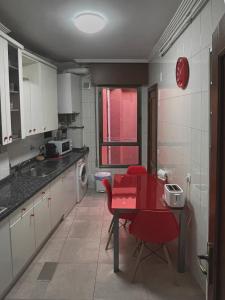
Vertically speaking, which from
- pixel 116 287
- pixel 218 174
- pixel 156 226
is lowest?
pixel 116 287

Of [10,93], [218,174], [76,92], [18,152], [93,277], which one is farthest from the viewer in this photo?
[76,92]

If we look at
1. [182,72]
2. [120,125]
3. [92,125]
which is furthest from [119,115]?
[182,72]

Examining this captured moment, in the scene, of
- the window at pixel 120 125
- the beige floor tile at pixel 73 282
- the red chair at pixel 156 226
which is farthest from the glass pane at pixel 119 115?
the red chair at pixel 156 226

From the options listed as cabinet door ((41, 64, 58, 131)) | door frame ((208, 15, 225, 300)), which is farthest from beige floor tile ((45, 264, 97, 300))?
cabinet door ((41, 64, 58, 131))

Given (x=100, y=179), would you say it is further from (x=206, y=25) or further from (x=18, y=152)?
(x=206, y=25)

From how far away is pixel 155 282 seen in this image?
8.77ft

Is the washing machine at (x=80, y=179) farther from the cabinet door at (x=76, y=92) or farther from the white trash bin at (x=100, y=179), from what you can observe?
the cabinet door at (x=76, y=92)

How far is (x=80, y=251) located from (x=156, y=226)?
1.23m

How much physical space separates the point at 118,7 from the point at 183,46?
0.80 meters

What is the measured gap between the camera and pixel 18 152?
404 centimetres

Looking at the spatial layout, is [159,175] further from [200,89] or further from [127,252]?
[200,89]

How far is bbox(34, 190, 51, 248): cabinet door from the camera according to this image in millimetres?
3109

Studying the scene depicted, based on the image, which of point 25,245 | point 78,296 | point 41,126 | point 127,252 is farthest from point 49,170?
point 78,296

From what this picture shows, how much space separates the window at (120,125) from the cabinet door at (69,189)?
4.63 feet
